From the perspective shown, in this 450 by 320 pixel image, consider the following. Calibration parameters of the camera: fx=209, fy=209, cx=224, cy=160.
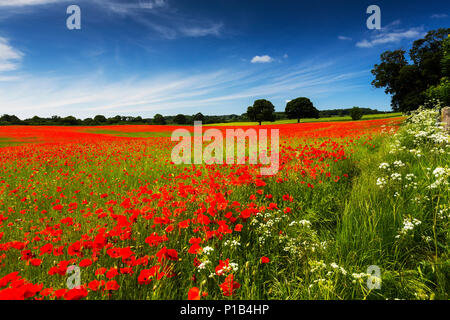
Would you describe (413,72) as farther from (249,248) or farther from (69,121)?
(69,121)

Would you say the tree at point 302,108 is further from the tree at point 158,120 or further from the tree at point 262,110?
the tree at point 158,120

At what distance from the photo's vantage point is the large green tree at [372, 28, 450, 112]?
21.9 m

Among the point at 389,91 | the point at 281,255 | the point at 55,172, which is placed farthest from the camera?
the point at 389,91

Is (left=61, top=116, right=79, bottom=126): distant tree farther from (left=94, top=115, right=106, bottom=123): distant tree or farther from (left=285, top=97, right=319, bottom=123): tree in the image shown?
(left=285, top=97, right=319, bottom=123): tree

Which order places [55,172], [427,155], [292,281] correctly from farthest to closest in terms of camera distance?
[55,172] → [427,155] → [292,281]

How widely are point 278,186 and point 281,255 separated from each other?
71.7 inches

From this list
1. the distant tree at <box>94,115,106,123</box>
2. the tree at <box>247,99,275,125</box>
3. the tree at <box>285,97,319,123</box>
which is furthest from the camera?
the distant tree at <box>94,115,106,123</box>

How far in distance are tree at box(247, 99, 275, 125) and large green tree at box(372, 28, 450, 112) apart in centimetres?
4511

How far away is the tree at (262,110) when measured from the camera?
232 feet

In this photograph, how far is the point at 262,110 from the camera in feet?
235

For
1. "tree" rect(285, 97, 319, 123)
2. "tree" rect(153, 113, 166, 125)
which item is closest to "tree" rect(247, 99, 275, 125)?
"tree" rect(285, 97, 319, 123)
